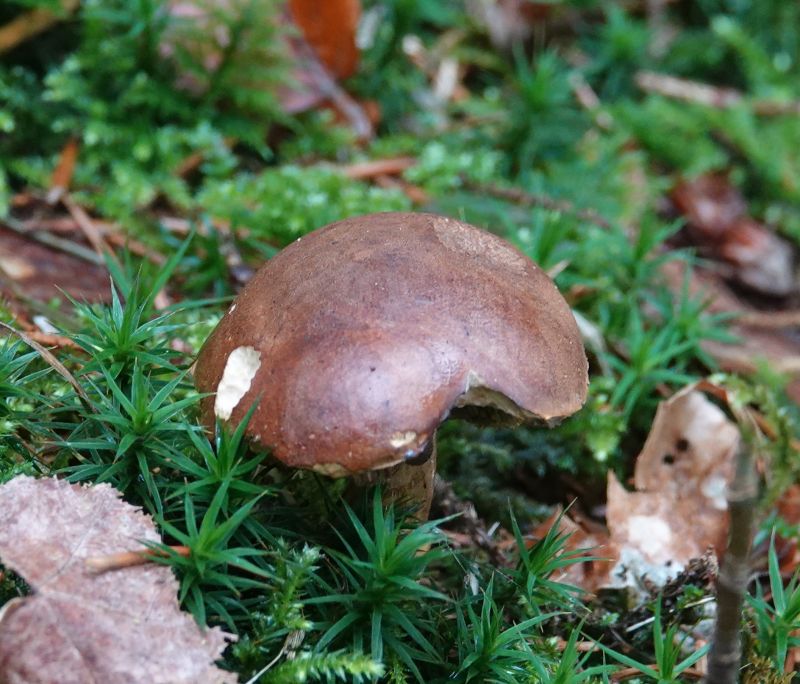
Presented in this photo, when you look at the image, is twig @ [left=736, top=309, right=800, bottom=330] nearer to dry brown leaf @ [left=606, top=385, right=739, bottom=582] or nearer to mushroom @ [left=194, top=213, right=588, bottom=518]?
dry brown leaf @ [left=606, top=385, right=739, bottom=582]

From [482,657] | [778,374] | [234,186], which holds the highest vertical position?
[234,186]

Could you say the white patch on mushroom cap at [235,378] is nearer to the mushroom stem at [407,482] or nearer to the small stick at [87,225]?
the mushroom stem at [407,482]

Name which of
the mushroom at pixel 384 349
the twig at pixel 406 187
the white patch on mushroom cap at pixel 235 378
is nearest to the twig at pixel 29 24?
the twig at pixel 406 187

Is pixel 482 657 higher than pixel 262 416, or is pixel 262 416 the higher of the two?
pixel 262 416

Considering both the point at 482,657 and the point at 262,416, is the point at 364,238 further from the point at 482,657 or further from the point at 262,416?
the point at 482,657

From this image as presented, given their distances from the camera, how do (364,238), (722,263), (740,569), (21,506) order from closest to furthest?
(740,569) → (21,506) → (364,238) → (722,263)

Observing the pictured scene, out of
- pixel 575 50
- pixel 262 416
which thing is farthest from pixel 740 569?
pixel 575 50

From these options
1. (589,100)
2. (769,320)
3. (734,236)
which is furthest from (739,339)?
(589,100)
